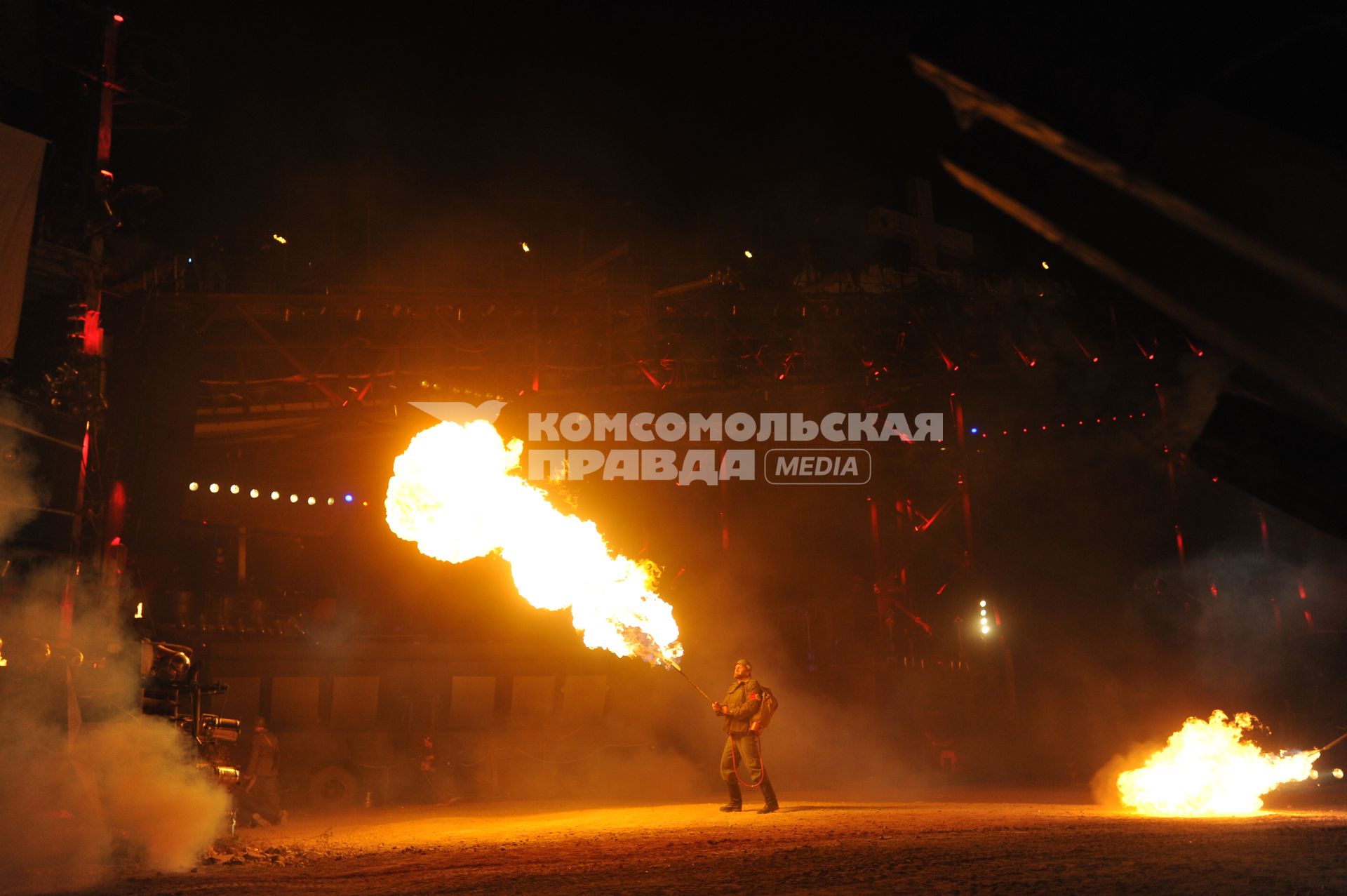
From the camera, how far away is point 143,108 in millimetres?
16453

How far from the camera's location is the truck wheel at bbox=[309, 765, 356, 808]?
16.6 m

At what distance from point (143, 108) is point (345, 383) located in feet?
18.7

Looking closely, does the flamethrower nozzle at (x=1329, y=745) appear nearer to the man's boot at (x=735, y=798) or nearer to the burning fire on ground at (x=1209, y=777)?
the burning fire on ground at (x=1209, y=777)

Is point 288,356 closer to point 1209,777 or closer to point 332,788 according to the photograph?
point 332,788

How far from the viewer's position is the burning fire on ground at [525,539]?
1272cm

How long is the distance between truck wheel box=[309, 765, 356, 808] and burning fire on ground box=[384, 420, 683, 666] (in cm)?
540

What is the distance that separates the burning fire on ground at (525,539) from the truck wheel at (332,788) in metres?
5.40

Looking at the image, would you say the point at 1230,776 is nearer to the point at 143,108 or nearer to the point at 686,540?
the point at 686,540

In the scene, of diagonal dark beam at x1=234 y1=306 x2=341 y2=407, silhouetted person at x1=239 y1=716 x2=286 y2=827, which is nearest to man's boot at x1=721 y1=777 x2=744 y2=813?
silhouetted person at x1=239 y1=716 x2=286 y2=827

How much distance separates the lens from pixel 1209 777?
11.5 m

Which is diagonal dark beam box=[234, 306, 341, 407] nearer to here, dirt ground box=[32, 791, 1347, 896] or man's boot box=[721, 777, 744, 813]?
dirt ground box=[32, 791, 1347, 896]

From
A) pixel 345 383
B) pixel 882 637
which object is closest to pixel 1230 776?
pixel 882 637

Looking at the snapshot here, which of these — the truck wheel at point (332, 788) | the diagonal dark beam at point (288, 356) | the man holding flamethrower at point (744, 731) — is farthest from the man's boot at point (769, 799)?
the diagonal dark beam at point (288, 356)

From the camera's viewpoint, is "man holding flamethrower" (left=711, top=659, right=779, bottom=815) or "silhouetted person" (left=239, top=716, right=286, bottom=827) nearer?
"man holding flamethrower" (left=711, top=659, right=779, bottom=815)
